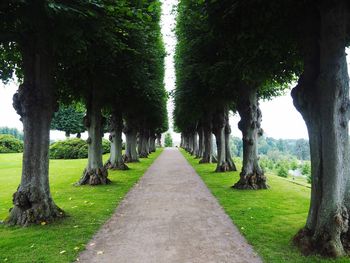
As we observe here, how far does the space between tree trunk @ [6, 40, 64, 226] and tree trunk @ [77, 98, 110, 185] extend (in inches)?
282

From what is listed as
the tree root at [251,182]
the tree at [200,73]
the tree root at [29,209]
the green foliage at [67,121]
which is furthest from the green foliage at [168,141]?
the tree root at [29,209]

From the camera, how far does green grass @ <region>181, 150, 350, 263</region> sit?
253 inches

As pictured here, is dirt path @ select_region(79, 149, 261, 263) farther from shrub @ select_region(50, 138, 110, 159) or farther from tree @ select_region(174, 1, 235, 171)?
shrub @ select_region(50, 138, 110, 159)

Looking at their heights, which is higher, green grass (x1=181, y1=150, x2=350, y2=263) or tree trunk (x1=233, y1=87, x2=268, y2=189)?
tree trunk (x1=233, y1=87, x2=268, y2=189)

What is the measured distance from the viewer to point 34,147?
9070mm

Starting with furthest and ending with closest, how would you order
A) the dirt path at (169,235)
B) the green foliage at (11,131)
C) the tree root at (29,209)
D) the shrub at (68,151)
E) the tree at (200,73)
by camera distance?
the green foliage at (11,131) → the shrub at (68,151) → the tree at (200,73) → the tree root at (29,209) → the dirt path at (169,235)

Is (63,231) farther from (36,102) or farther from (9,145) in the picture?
(9,145)

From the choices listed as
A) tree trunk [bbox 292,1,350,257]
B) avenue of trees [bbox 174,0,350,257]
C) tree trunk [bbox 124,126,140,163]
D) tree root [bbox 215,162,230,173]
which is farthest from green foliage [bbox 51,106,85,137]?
tree trunk [bbox 292,1,350,257]

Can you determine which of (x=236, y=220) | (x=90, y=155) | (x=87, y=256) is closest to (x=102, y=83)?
(x=90, y=155)

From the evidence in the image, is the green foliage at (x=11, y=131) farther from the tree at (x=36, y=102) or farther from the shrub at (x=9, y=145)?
the tree at (x=36, y=102)

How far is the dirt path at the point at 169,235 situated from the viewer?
614 cm

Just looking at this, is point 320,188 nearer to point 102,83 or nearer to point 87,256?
point 87,256

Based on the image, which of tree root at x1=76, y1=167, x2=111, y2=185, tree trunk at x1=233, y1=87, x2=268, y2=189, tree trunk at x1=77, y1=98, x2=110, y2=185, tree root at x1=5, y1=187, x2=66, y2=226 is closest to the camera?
tree root at x1=5, y1=187, x2=66, y2=226

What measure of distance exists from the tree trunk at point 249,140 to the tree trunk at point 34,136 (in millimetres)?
8692
